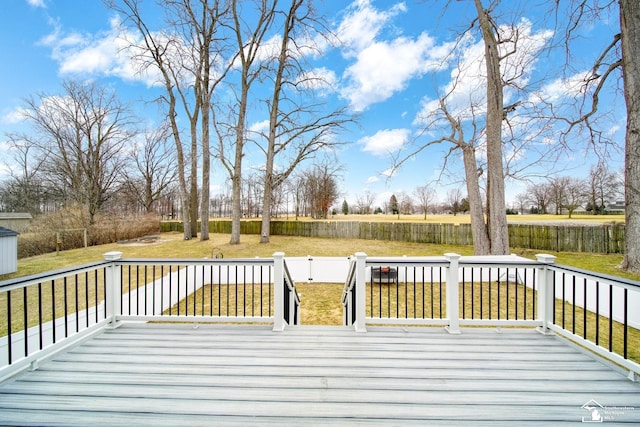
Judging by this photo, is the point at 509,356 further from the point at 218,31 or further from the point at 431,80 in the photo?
the point at 218,31

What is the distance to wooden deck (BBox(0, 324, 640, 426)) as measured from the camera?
1.76m

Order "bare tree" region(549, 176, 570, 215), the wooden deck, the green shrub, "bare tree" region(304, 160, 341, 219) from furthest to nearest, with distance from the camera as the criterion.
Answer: "bare tree" region(304, 160, 341, 219)
"bare tree" region(549, 176, 570, 215)
the green shrub
the wooden deck

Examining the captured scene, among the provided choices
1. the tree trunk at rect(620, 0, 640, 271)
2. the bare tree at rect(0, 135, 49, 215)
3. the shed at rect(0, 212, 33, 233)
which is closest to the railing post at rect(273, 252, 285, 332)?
the tree trunk at rect(620, 0, 640, 271)

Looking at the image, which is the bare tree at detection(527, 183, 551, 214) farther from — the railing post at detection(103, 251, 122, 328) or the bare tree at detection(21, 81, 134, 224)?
the bare tree at detection(21, 81, 134, 224)

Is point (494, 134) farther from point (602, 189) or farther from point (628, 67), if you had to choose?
point (602, 189)

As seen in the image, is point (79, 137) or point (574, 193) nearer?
point (79, 137)

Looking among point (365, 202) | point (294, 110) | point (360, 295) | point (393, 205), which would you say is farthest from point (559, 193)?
point (360, 295)

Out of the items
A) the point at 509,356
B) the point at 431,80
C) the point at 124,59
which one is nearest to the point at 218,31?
the point at 124,59

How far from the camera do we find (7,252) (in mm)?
6637

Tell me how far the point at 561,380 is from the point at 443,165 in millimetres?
7837

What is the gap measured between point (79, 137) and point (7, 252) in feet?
38.1

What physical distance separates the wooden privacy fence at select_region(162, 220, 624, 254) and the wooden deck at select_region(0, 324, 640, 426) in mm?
10079

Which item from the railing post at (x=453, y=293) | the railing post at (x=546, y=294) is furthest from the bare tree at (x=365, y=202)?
the railing post at (x=453, y=293)

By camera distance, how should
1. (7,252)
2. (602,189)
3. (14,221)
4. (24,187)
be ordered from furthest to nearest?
1. (602,189)
2. (24,187)
3. (14,221)
4. (7,252)
